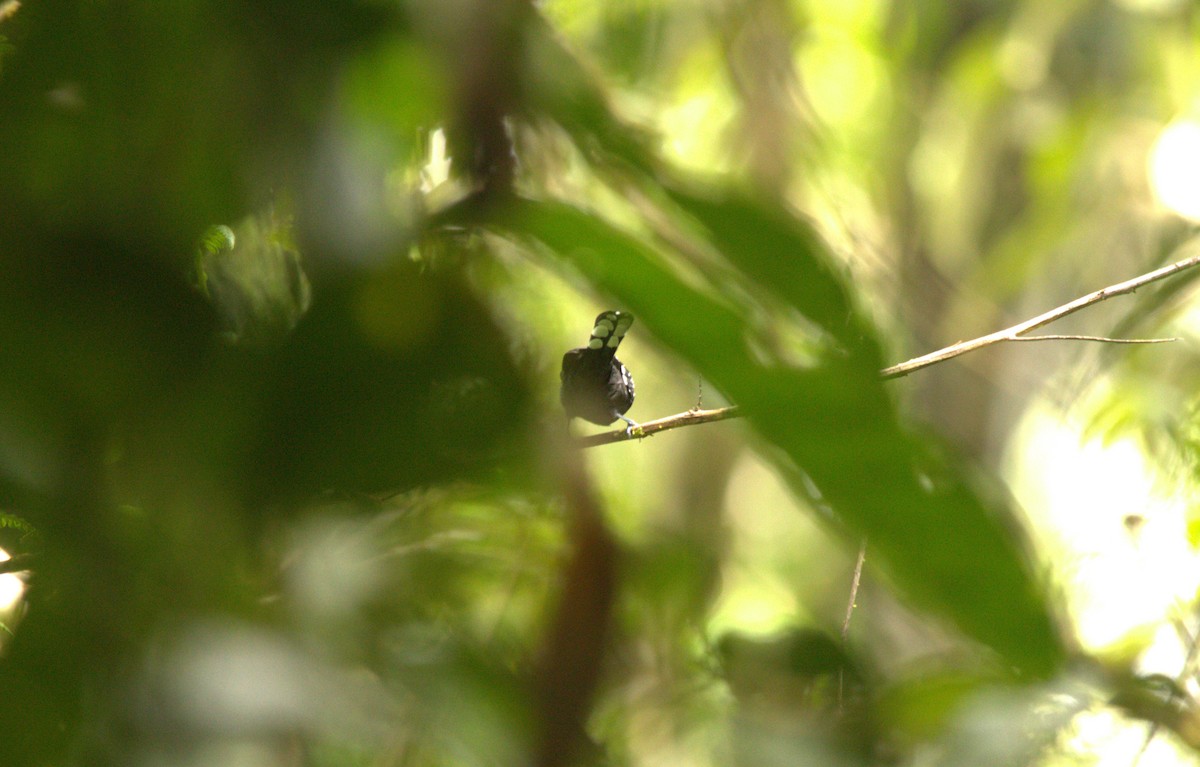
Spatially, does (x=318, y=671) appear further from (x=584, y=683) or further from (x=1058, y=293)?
(x=1058, y=293)

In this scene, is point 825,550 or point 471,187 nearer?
point 471,187

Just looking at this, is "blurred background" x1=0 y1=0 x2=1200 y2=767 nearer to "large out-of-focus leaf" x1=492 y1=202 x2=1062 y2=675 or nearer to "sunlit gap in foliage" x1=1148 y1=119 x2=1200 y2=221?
"large out-of-focus leaf" x1=492 y1=202 x2=1062 y2=675

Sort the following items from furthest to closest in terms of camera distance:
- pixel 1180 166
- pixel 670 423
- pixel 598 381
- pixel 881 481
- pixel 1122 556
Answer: pixel 1180 166
pixel 598 381
pixel 1122 556
pixel 670 423
pixel 881 481

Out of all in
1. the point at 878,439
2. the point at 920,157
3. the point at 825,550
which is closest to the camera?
the point at 878,439

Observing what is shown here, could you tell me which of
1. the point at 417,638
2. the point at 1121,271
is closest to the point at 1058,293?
the point at 1121,271

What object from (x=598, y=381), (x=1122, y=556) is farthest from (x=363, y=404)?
(x=598, y=381)

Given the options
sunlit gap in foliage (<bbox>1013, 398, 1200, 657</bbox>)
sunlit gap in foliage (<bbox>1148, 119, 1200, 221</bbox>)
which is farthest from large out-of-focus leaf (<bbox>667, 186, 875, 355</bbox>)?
sunlit gap in foliage (<bbox>1148, 119, 1200, 221</bbox>)

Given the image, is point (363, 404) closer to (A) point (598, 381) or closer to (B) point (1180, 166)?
(A) point (598, 381)
